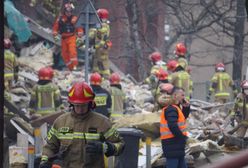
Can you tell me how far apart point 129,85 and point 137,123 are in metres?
9.53

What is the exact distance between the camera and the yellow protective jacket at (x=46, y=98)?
52.6 ft

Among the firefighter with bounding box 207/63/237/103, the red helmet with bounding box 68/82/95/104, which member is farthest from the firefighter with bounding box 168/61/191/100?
the red helmet with bounding box 68/82/95/104

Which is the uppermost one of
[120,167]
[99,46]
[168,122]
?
[99,46]

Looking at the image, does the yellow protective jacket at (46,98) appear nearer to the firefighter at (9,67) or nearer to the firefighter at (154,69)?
the firefighter at (9,67)

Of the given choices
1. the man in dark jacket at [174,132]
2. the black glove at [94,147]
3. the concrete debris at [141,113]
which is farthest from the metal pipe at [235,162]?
the concrete debris at [141,113]

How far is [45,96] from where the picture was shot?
16.0 m

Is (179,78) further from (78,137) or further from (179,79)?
(78,137)

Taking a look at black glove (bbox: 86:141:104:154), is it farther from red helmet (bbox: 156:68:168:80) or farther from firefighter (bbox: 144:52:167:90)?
firefighter (bbox: 144:52:167:90)

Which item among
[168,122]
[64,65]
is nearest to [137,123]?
[168,122]

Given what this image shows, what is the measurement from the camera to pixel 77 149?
752 cm

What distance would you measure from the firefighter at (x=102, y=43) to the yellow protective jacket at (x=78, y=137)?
36.3 ft

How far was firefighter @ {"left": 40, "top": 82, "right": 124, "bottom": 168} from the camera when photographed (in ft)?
24.6

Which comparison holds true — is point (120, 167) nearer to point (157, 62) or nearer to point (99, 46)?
point (157, 62)

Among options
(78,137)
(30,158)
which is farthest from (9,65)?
(78,137)
